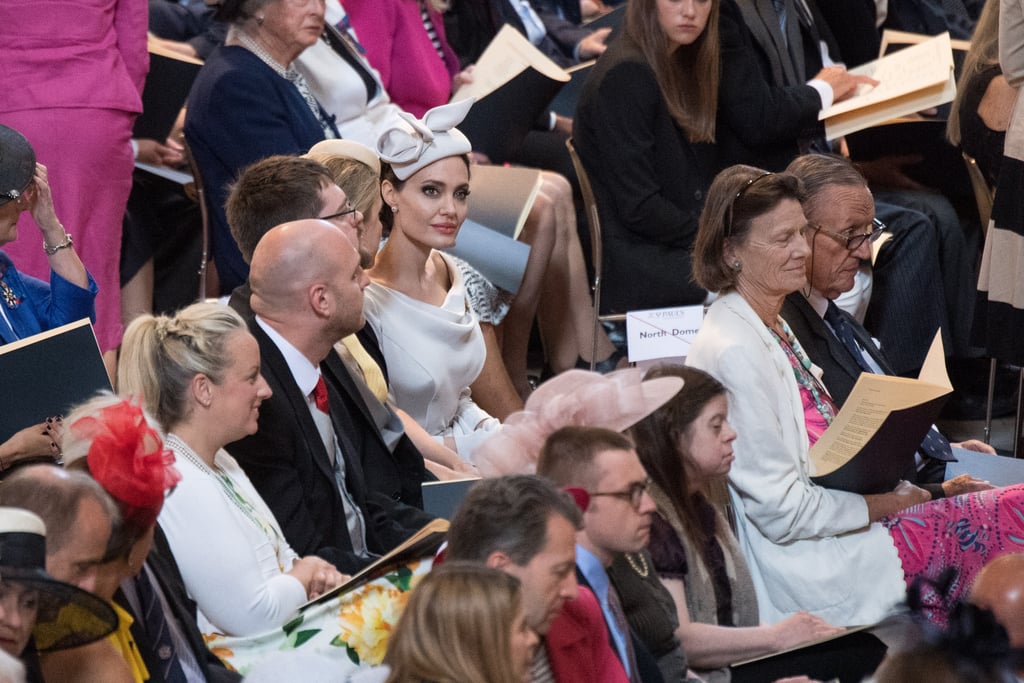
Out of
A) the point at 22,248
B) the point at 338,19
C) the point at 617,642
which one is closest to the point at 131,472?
the point at 617,642

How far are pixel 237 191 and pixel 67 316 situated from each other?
481mm

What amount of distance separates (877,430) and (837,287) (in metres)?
0.81

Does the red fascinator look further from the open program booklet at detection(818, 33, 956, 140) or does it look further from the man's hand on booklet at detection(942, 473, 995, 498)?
the open program booklet at detection(818, 33, 956, 140)

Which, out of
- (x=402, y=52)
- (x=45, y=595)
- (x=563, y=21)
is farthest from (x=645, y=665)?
(x=563, y=21)

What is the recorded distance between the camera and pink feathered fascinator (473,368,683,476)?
2994 mm

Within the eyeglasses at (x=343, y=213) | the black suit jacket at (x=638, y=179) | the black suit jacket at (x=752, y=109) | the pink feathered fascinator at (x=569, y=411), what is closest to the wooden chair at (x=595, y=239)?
the black suit jacket at (x=638, y=179)

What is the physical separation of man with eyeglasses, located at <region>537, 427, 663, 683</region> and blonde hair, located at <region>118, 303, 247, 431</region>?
2.04ft

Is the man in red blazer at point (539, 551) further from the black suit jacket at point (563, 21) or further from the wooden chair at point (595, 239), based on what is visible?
the black suit jacket at point (563, 21)

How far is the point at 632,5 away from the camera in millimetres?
5133

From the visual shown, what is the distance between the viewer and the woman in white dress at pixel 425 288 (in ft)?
12.7

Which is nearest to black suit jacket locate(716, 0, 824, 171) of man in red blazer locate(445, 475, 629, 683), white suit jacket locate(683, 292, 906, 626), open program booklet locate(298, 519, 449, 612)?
white suit jacket locate(683, 292, 906, 626)

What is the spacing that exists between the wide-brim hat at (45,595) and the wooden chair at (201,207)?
8.65ft

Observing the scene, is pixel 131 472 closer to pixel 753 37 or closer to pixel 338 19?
pixel 338 19

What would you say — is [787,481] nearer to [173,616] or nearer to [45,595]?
[173,616]
